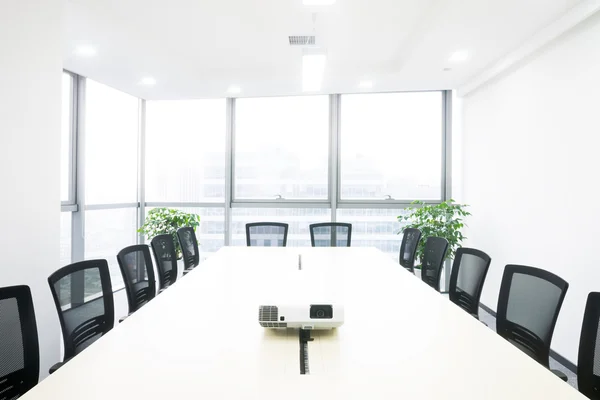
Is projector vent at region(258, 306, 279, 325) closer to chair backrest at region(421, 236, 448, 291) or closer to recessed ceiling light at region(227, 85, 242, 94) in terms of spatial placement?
chair backrest at region(421, 236, 448, 291)

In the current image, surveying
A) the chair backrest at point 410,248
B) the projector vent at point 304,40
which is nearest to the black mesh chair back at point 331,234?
the chair backrest at point 410,248

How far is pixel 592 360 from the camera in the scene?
1423 millimetres

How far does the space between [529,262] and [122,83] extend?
18.3 feet

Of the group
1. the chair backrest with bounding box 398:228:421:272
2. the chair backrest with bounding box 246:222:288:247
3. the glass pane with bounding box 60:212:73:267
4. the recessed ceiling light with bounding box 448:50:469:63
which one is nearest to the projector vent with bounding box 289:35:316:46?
the recessed ceiling light with bounding box 448:50:469:63

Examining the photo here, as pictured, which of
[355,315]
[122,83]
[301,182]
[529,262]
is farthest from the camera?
[301,182]

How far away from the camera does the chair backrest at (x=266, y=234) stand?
421 cm

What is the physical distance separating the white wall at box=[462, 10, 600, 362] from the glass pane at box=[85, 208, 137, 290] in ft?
17.5

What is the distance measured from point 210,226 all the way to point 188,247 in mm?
1714

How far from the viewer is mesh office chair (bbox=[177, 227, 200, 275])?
3641mm

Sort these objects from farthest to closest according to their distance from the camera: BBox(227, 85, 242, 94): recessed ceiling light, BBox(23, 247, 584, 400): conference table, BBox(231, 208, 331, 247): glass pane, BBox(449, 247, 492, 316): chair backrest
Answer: BBox(231, 208, 331, 247): glass pane, BBox(227, 85, 242, 94): recessed ceiling light, BBox(449, 247, 492, 316): chair backrest, BBox(23, 247, 584, 400): conference table

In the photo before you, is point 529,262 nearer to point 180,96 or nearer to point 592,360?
point 592,360

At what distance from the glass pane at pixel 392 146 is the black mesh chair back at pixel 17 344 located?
435 cm

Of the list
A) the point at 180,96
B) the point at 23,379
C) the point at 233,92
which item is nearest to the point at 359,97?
the point at 233,92

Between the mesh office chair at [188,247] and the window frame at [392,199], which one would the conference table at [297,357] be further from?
the window frame at [392,199]
